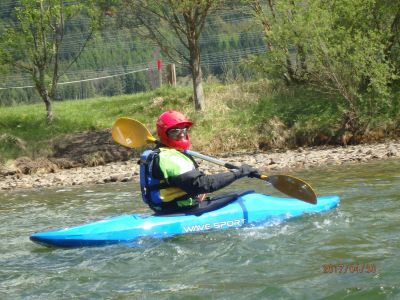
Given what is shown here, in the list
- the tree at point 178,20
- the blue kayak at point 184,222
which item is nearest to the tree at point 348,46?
the tree at point 178,20

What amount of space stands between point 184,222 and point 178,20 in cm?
924

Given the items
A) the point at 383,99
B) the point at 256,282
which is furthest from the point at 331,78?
the point at 256,282

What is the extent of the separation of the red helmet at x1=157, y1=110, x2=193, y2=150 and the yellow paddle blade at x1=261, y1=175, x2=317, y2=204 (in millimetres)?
985

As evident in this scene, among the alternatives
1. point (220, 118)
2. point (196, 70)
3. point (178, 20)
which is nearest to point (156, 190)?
point (220, 118)

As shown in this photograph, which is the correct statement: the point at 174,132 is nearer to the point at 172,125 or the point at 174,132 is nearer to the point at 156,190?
the point at 172,125

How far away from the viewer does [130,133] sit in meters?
8.14

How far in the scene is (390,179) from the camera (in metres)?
8.91

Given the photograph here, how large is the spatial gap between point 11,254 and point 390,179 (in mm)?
5062

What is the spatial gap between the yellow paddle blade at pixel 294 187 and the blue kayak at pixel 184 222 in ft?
0.26

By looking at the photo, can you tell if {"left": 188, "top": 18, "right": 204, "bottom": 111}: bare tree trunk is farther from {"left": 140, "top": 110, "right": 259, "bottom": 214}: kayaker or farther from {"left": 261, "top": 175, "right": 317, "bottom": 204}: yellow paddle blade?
{"left": 140, "top": 110, "right": 259, "bottom": 214}: kayaker

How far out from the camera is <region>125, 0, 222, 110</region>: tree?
564 inches
